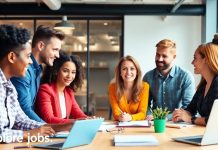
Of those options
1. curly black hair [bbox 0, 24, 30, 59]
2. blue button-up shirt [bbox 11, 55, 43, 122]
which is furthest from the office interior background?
curly black hair [bbox 0, 24, 30, 59]

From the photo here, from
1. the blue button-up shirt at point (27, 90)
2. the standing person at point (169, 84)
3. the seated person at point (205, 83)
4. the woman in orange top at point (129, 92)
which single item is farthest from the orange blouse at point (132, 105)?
the blue button-up shirt at point (27, 90)

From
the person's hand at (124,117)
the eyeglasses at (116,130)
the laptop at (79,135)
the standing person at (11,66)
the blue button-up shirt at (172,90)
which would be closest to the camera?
the laptop at (79,135)

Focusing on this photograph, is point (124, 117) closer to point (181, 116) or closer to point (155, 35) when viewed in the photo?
point (181, 116)

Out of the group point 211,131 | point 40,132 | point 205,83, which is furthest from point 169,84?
point 40,132

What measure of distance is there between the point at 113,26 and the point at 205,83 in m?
6.70

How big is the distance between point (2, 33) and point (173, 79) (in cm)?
219

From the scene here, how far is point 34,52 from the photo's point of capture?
10.4 feet

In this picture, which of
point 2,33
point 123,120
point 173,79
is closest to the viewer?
point 2,33

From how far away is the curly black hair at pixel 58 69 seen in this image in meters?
3.28

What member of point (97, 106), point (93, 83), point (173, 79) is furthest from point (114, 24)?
point (173, 79)

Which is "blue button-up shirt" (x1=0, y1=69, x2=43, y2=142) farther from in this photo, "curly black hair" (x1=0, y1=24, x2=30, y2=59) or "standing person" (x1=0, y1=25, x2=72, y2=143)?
"curly black hair" (x1=0, y1=24, x2=30, y2=59)

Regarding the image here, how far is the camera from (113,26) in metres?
9.66

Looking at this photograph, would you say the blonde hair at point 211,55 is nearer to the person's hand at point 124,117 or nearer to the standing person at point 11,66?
the person's hand at point 124,117

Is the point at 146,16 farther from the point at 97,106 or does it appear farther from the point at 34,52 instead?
the point at 34,52
